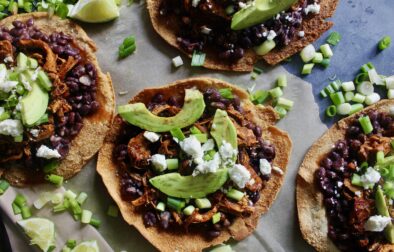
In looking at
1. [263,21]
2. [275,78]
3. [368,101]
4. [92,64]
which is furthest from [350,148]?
[92,64]

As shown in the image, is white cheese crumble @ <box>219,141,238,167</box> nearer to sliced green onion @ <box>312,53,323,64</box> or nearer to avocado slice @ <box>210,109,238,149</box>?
avocado slice @ <box>210,109,238,149</box>

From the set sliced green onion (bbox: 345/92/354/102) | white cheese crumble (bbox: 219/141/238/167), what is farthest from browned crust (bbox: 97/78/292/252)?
sliced green onion (bbox: 345/92/354/102)

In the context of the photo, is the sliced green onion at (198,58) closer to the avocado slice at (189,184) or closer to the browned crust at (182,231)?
the browned crust at (182,231)

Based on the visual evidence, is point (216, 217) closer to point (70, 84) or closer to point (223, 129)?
point (223, 129)

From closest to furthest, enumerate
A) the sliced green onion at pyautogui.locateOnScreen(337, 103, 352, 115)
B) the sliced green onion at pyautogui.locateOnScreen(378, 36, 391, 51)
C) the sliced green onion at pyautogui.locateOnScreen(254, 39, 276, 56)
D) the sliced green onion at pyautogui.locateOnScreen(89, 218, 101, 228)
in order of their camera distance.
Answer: the sliced green onion at pyautogui.locateOnScreen(89, 218, 101, 228)
the sliced green onion at pyautogui.locateOnScreen(254, 39, 276, 56)
the sliced green onion at pyautogui.locateOnScreen(337, 103, 352, 115)
the sliced green onion at pyautogui.locateOnScreen(378, 36, 391, 51)

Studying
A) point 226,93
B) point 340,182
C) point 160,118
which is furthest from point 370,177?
point 160,118
